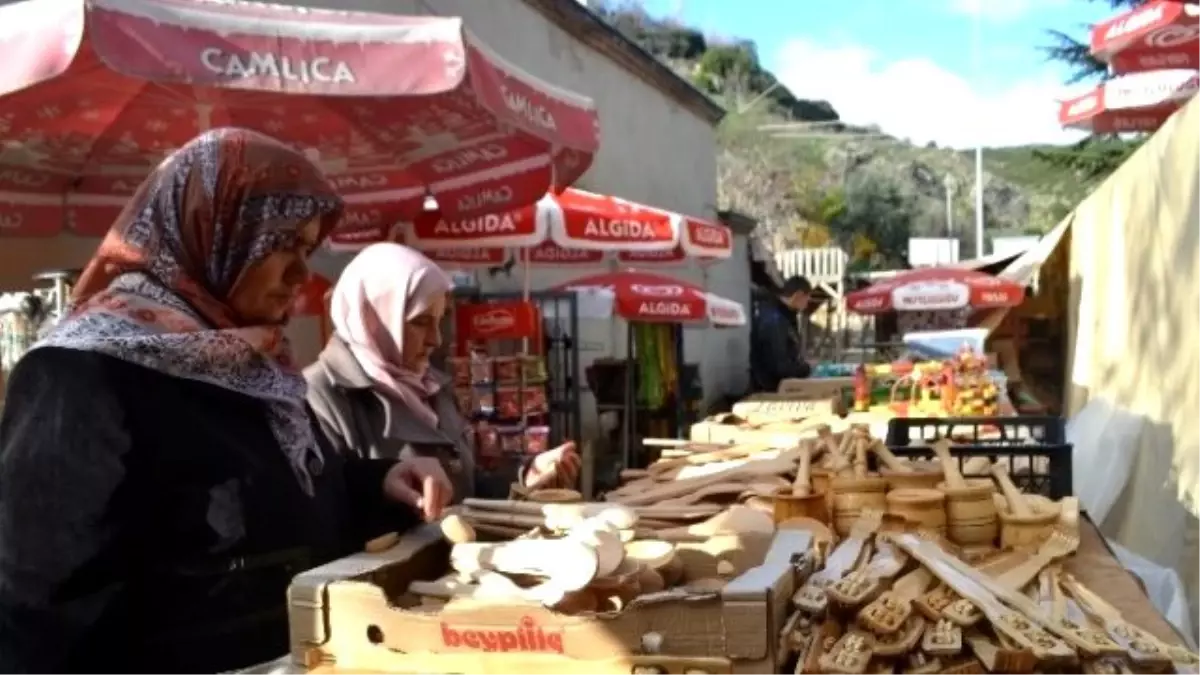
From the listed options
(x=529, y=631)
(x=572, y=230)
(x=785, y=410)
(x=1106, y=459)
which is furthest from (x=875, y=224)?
(x=529, y=631)

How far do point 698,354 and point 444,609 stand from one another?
55.8 ft

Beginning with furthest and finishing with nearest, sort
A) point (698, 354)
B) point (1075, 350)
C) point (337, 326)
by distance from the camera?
1. point (698, 354)
2. point (1075, 350)
3. point (337, 326)

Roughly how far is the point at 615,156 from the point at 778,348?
327cm

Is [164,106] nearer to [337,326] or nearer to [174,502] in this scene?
[337,326]

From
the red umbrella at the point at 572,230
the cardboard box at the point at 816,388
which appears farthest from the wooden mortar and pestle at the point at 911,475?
the cardboard box at the point at 816,388

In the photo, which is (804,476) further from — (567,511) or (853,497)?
(567,511)

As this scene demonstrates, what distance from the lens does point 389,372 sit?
11.5 ft

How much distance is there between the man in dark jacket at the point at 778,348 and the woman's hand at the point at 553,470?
1209 centimetres

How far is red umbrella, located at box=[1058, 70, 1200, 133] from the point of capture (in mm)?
12500

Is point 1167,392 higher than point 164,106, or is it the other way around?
point 164,106

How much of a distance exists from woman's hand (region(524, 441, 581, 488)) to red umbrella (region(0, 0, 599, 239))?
1424 millimetres

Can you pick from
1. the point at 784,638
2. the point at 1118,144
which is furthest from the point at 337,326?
the point at 1118,144

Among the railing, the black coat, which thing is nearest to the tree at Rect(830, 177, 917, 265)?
the railing

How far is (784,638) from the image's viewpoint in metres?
1.62
